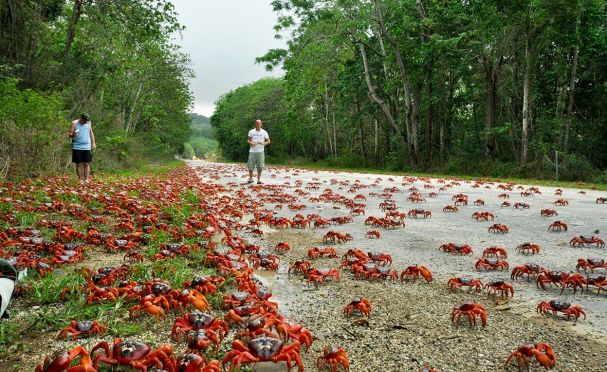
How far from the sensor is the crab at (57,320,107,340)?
2.68m

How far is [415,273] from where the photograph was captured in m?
4.00

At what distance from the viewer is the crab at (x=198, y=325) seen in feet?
8.82

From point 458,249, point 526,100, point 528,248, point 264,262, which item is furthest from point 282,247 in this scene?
point 526,100

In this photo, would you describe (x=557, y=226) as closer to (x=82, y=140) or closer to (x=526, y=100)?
(x=82, y=140)

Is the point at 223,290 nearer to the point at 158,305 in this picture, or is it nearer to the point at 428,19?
the point at 158,305

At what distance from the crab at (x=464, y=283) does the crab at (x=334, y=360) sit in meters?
1.70

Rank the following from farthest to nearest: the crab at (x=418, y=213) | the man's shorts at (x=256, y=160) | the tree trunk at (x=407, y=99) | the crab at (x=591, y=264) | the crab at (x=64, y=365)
Result: the tree trunk at (x=407, y=99)
the man's shorts at (x=256, y=160)
the crab at (x=418, y=213)
the crab at (x=591, y=264)
the crab at (x=64, y=365)

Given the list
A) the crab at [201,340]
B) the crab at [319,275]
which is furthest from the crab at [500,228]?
the crab at [201,340]

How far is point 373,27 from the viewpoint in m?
27.8

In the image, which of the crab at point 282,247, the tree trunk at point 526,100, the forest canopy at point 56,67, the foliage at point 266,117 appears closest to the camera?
the crab at point 282,247

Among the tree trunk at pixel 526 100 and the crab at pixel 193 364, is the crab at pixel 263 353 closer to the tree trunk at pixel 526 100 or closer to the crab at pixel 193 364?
the crab at pixel 193 364

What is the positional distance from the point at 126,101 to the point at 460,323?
35.6m

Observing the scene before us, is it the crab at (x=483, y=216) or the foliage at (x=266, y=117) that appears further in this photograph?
the foliage at (x=266, y=117)

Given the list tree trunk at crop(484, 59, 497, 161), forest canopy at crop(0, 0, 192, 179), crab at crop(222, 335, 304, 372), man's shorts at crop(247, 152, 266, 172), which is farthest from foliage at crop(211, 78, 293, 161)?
crab at crop(222, 335, 304, 372)
